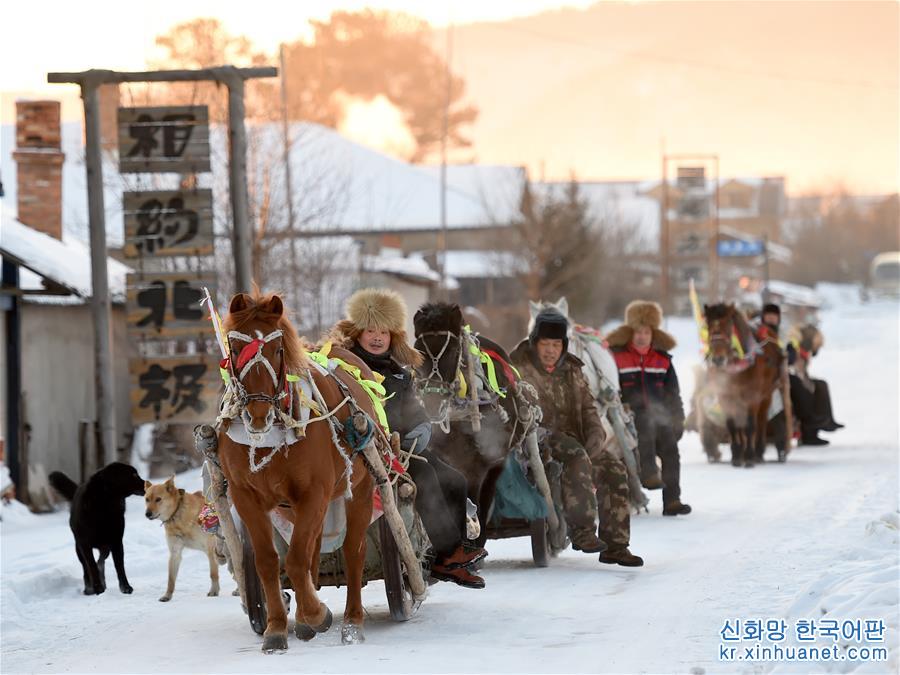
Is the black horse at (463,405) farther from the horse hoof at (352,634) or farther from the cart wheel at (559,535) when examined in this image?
the horse hoof at (352,634)

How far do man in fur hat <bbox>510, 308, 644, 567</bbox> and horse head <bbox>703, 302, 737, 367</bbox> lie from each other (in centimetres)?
746

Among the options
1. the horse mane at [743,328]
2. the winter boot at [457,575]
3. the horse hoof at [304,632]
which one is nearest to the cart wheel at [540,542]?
the winter boot at [457,575]

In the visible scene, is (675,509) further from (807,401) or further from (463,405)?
(807,401)

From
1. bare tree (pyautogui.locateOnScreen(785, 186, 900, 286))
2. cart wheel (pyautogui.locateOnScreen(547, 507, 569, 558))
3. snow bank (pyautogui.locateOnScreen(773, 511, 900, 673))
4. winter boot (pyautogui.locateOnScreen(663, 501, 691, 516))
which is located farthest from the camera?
bare tree (pyautogui.locateOnScreen(785, 186, 900, 286))

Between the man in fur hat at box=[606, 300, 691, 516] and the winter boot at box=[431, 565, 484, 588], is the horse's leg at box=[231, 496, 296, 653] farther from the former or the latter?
the man in fur hat at box=[606, 300, 691, 516]

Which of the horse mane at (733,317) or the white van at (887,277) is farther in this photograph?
the white van at (887,277)

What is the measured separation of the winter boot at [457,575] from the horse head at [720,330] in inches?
398

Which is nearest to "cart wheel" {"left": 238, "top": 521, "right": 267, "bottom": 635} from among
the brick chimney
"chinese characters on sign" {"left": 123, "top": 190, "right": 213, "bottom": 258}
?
"chinese characters on sign" {"left": 123, "top": 190, "right": 213, "bottom": 258}

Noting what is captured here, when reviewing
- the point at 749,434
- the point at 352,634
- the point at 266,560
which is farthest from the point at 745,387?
the point at 266,560

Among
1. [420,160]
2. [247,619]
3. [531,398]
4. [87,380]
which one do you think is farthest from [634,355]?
[420,160]

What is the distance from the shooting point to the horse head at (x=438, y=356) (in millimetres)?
10945

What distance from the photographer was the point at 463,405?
1107 centimetres

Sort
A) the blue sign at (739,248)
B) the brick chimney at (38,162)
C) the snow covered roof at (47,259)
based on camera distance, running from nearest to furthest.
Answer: the snow covered roof at (47,259), the brick chimney at (38,162), the blue sign at (739,248)

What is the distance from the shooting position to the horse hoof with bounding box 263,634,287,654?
8.48 meters
